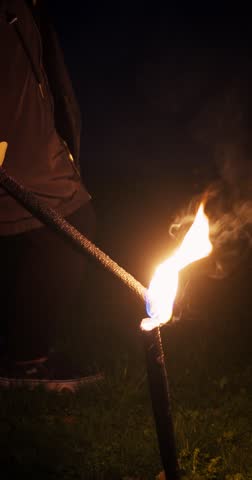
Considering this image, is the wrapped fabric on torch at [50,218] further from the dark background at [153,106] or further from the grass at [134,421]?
the dark background at [153,106]

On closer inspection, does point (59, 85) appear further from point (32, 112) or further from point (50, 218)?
point (50, 218)

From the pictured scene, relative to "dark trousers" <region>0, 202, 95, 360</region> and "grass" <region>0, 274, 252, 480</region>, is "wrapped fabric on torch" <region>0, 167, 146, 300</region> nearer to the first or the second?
"grass" <region>0, 274, 252, 480</region>

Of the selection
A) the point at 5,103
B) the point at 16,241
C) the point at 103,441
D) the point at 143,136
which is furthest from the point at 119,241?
the point at 103,441

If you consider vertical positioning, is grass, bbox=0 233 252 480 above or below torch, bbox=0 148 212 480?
below

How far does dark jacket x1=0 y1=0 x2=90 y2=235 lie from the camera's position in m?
3.46

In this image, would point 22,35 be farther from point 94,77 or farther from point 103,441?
point 94,77

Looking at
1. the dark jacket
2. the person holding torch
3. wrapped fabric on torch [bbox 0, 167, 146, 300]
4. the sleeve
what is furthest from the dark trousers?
wrapped fabric on torch [bbox 0, 167, 146, 300]

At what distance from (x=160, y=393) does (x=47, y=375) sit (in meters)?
2.22

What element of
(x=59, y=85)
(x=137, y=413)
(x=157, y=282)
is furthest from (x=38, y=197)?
(x=157, y=282)

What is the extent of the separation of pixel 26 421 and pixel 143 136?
5681mm

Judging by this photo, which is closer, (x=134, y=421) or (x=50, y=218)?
(x=50, y=218)

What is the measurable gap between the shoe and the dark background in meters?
2.57

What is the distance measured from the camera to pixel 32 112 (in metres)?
3.66

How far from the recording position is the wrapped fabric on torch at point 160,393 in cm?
176
